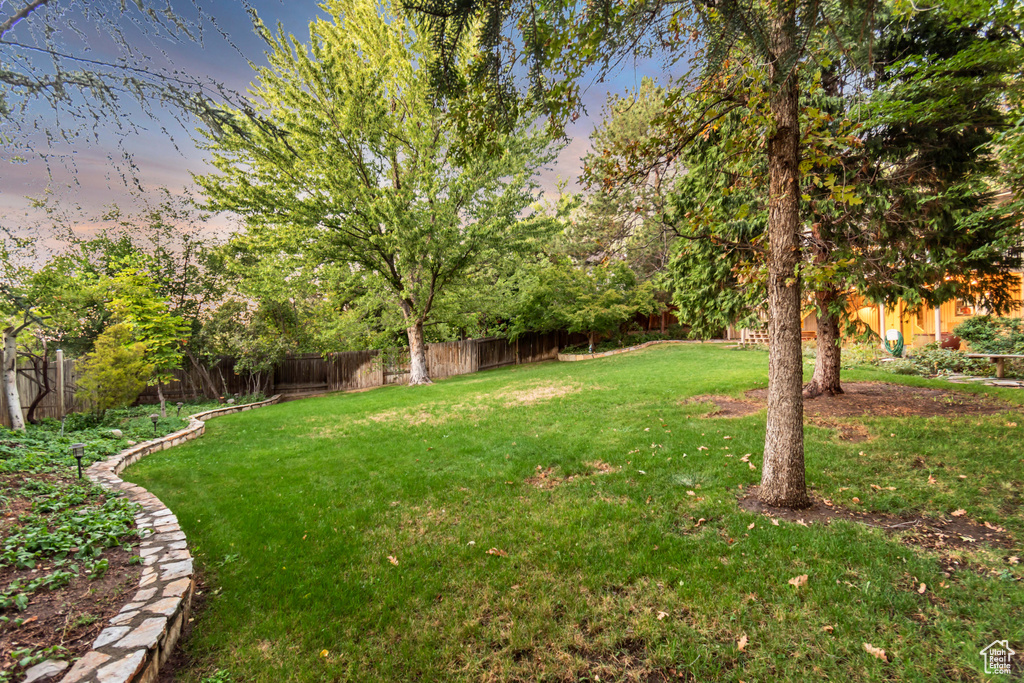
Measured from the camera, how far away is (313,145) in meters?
12.6

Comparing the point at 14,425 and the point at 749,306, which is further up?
the point at 749,306

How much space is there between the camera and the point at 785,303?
3.73 m

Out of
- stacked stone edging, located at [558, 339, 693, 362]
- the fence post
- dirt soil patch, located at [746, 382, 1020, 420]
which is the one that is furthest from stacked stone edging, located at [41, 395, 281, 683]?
stacked stone edging, located at [558, 339, 693, 362]

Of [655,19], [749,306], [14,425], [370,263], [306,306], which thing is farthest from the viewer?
[306,306]

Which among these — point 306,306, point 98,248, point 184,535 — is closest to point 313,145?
point 306,306

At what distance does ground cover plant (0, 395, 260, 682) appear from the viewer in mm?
2369

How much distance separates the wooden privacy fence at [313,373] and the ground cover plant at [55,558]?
5855mm

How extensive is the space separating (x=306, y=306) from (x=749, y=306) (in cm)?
1431

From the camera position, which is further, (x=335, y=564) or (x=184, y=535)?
(x=184, y=535)

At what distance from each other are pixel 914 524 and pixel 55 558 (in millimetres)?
6643

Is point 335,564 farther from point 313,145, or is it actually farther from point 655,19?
point 313,145

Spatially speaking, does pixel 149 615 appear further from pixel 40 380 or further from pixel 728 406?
pixel 40 380

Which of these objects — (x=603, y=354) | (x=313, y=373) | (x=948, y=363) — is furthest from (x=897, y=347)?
(x=313, y=373)

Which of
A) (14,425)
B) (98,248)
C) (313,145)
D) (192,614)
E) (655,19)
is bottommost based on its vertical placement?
(192,614)
